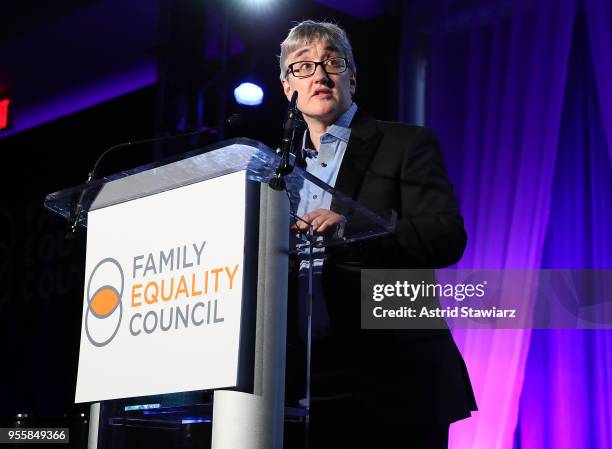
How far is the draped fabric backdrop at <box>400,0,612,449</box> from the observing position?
3774 millimetres

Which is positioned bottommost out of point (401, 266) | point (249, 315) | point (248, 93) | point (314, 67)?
point (249, 315)

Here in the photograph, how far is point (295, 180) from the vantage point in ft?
4.58

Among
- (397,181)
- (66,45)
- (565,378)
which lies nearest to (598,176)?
(565,378)

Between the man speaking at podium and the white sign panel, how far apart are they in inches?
6.5

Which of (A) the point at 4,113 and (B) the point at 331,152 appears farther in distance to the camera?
(A) the point at 4,113

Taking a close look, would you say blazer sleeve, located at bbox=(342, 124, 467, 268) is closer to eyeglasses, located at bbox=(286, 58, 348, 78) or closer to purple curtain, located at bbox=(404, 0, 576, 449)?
eyeglasses, located at bbox=(286, 58, 348, 78)

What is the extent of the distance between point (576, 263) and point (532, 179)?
18.6 inches

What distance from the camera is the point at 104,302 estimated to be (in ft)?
4.65

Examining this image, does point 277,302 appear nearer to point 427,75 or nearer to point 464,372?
point 464,372

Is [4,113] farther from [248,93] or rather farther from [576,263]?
[576,263]

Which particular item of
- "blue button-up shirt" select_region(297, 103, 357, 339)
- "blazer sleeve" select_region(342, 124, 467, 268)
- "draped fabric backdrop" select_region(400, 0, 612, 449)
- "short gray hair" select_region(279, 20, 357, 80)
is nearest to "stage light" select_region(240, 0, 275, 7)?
"draped fabric backdrop" select_region(400, 0, 612, 449)

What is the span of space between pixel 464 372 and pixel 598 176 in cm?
246

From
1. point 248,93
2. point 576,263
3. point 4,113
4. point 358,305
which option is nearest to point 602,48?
point 576,263

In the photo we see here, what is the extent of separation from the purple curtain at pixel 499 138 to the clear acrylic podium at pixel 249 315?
265 cm
